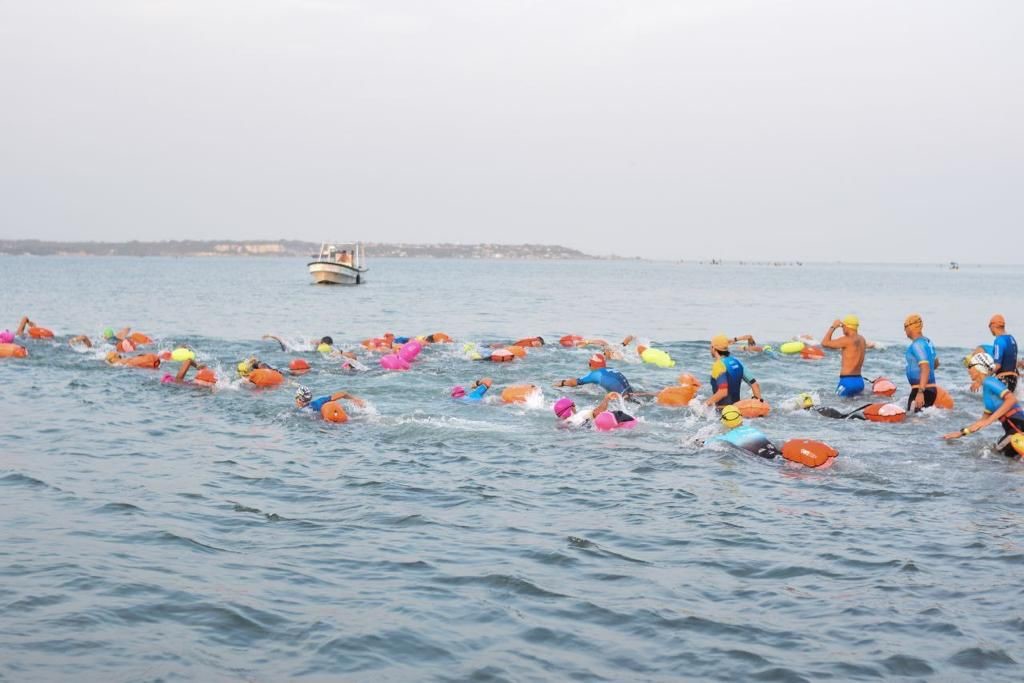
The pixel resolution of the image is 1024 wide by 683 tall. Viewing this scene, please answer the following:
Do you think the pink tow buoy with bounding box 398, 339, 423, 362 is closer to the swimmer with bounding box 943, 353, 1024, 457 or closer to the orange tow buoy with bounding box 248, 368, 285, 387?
the orange tow buoy with bounding box 248, 368, 285, 387

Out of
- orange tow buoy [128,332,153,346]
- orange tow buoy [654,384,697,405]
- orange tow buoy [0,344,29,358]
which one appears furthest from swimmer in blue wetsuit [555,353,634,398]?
orange tow buoy [128,332,153,346]

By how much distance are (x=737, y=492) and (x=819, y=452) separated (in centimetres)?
189

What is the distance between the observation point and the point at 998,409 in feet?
41.9

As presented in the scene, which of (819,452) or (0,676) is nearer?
(0,676)

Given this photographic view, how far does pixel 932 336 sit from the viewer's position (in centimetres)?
4472

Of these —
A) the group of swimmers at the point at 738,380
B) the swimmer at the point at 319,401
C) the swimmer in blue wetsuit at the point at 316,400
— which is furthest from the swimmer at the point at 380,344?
the swimmer at the point at 319,401

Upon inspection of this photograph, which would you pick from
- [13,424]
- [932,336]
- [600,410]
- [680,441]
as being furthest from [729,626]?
[932,336]

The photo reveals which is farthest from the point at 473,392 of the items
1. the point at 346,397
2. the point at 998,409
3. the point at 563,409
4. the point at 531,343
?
the point at 531,343

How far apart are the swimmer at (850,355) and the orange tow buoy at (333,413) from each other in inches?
365

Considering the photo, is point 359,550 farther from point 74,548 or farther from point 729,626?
point 729,626

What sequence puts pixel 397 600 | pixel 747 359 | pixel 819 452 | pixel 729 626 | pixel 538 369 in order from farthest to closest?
pixel 747 359 < pixel 538 369 < pixel 819 452 < pixel 397 600 < pixel 729 626

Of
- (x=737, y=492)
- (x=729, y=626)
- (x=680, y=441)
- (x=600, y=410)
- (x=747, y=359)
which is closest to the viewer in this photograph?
(x=729, y=626)

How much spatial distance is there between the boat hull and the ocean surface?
169 ft

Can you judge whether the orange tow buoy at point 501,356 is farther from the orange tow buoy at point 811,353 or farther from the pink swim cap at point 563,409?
the pink swim cap at point 563,409
